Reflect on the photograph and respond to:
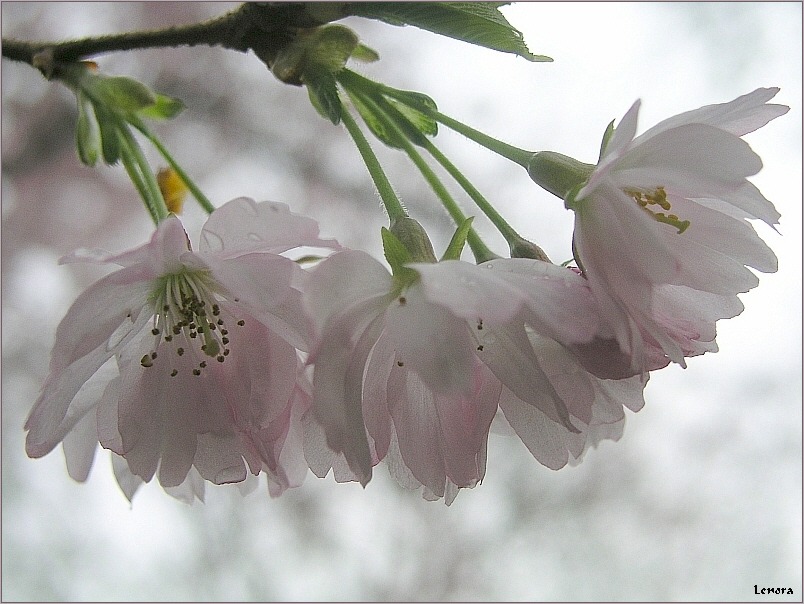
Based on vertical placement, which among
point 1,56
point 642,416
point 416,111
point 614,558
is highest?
point 1,56

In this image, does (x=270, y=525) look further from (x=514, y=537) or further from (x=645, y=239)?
(x=645, y=239)

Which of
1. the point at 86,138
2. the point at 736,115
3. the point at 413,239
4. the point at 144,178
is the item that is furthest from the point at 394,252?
the point at 86,138

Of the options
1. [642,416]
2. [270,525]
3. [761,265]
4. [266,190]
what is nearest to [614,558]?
[642,416]

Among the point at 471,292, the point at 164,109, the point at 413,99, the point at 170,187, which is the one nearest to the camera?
the point at 471,292

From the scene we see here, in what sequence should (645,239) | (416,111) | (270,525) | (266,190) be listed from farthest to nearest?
(270,525) → (266,190) → (416,111) → (645,239)

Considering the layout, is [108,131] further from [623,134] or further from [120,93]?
[623,134]
